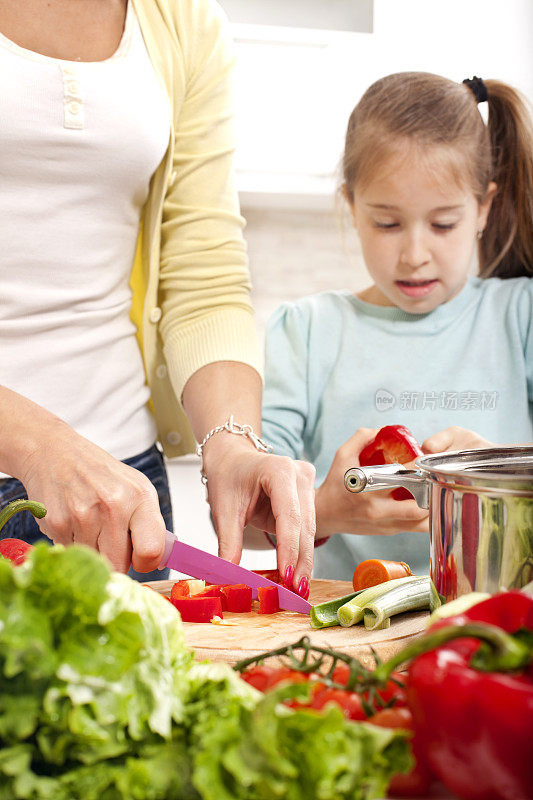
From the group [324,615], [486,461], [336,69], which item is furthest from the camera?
[336,69]

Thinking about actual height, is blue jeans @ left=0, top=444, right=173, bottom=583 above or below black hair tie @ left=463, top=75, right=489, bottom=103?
below

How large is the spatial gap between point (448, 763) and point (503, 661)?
56mm

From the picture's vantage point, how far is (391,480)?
91 cm

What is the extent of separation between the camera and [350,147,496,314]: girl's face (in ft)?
5.74

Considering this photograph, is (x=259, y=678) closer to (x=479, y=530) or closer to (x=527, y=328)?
(x=479, y=530)

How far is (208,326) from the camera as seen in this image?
1396mm

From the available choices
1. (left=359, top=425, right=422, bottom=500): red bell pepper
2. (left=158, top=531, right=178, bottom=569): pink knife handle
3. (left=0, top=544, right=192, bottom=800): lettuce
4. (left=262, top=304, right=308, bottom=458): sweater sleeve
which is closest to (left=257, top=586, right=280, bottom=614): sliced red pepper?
(left=158, top=531, right=178, bottom=569): pink knife handle

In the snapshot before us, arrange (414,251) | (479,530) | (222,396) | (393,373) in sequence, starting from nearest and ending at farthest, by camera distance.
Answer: (479,530) < (222,396) < (414,251) < (393,373)

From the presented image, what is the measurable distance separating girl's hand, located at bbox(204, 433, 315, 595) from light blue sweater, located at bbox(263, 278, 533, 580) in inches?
23.1

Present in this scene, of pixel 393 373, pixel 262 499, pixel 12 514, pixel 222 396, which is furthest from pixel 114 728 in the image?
pixel 393 373

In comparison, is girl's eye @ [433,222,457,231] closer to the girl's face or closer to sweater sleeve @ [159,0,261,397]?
the girl's face

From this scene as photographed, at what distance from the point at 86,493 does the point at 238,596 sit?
28 centimetres

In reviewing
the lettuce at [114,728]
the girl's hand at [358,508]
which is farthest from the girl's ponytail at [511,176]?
the lettuce at [114,728]

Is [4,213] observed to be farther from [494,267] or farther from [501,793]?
[494,267]
